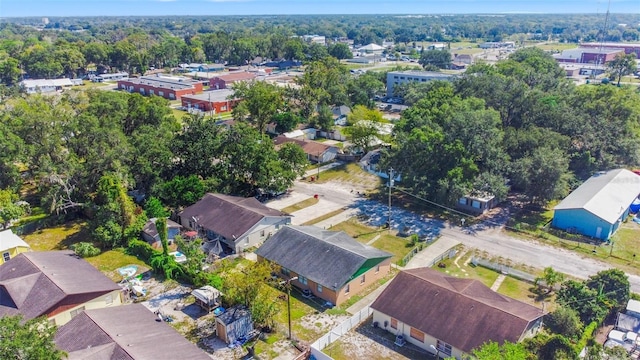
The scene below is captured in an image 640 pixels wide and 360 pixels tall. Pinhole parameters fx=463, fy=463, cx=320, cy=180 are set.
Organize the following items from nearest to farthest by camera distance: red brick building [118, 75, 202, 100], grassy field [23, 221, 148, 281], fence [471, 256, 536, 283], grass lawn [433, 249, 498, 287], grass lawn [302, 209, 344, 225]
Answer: fence [471, 256, 536, 283] < grass lawn [433, 249, 498, 287] < grassy field [23, 221, 148, 281] < grass lawn [302, 209, 344, 225] < red brick building [118, 75, 202, 100]

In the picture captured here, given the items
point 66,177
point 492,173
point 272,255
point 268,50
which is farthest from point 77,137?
point 268,50

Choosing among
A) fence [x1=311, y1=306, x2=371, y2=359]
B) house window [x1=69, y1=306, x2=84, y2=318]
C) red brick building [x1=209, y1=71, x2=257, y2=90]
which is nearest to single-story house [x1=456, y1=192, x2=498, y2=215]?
fence [x1=311, y1=306, x2=371, y2=359]

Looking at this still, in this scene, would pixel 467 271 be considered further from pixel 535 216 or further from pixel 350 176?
pixel 350 176

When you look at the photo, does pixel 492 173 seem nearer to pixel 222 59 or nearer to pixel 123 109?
pixel 123 109

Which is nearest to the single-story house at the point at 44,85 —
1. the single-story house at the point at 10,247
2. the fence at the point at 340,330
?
Answer: the single-story house at the point at 10,247

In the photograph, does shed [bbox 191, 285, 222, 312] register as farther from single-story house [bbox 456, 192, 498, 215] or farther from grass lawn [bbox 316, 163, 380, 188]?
grass lawn [bbox 316, 163, 380, 188]

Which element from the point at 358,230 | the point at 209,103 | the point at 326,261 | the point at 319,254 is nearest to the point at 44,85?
the point at 209,103

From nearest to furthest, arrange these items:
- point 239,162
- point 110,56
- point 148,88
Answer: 1. point 239,162
2. point 148,88
3. point 110,56
